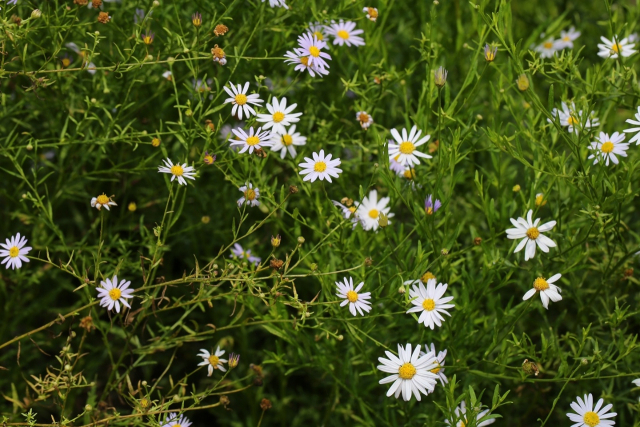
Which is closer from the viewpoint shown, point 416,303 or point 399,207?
point 416,303

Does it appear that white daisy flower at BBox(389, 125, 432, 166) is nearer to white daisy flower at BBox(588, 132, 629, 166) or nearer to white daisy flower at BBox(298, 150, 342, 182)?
white daisy flower at BBox(298, 150, 342, 182)

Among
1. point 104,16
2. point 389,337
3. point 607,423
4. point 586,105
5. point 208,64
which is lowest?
point 607,423

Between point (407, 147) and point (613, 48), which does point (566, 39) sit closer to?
point (613, 48)

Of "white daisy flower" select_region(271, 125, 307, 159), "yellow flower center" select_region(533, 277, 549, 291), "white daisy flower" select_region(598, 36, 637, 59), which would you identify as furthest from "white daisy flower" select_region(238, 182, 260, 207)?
"white daisy flower" select_region(598, 36, 637, 59)

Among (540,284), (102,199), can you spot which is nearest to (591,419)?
(540,284)

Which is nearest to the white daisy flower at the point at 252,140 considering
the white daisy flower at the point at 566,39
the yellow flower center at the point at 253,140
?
the yellow flower center at the point at 253,140

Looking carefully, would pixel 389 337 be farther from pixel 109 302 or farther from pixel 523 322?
pixel 109 302

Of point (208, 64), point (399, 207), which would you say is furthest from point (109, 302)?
point (399, 207)
